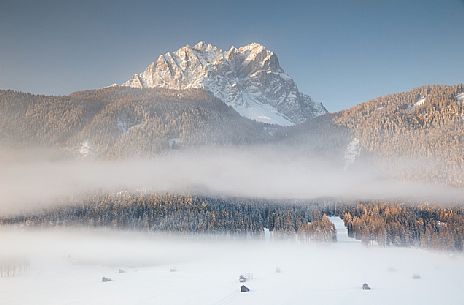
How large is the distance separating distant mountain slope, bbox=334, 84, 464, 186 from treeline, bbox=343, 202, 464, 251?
84.8 ft

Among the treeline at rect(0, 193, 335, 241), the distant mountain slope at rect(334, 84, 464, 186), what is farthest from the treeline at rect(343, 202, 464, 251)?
the distant mountain slope at rect(334, 84, 464, 186)

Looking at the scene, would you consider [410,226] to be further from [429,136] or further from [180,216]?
[429,136]

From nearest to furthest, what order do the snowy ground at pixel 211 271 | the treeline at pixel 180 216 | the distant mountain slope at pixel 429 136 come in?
1. the snowy ground at pixel 211 271
2. the treeline at pixel 180 216
3. the distant mountain slope at pixel 429 136

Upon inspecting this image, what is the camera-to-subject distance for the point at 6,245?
130 m

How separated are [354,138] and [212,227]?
8943 centimetres

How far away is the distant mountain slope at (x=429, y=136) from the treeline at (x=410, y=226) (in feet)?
84.8

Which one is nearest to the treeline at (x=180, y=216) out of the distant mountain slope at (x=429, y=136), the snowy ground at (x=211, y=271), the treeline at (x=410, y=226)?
the snowy ground at (x=211, y=271)

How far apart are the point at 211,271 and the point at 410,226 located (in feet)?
190

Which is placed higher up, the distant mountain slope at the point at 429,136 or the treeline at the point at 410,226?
the distant mountain slope at the point at 429,136

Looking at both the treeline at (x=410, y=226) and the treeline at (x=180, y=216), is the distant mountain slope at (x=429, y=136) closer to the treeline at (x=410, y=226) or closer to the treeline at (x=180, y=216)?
the treeline at (x=410, y=226)

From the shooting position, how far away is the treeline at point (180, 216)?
134125 mm

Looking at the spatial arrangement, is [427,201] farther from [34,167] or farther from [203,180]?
[34,167]

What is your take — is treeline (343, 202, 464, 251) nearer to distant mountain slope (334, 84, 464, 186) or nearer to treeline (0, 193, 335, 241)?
treeline (0, 193, 335, 241)

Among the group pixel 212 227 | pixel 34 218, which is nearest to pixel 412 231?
pixel 212 227
